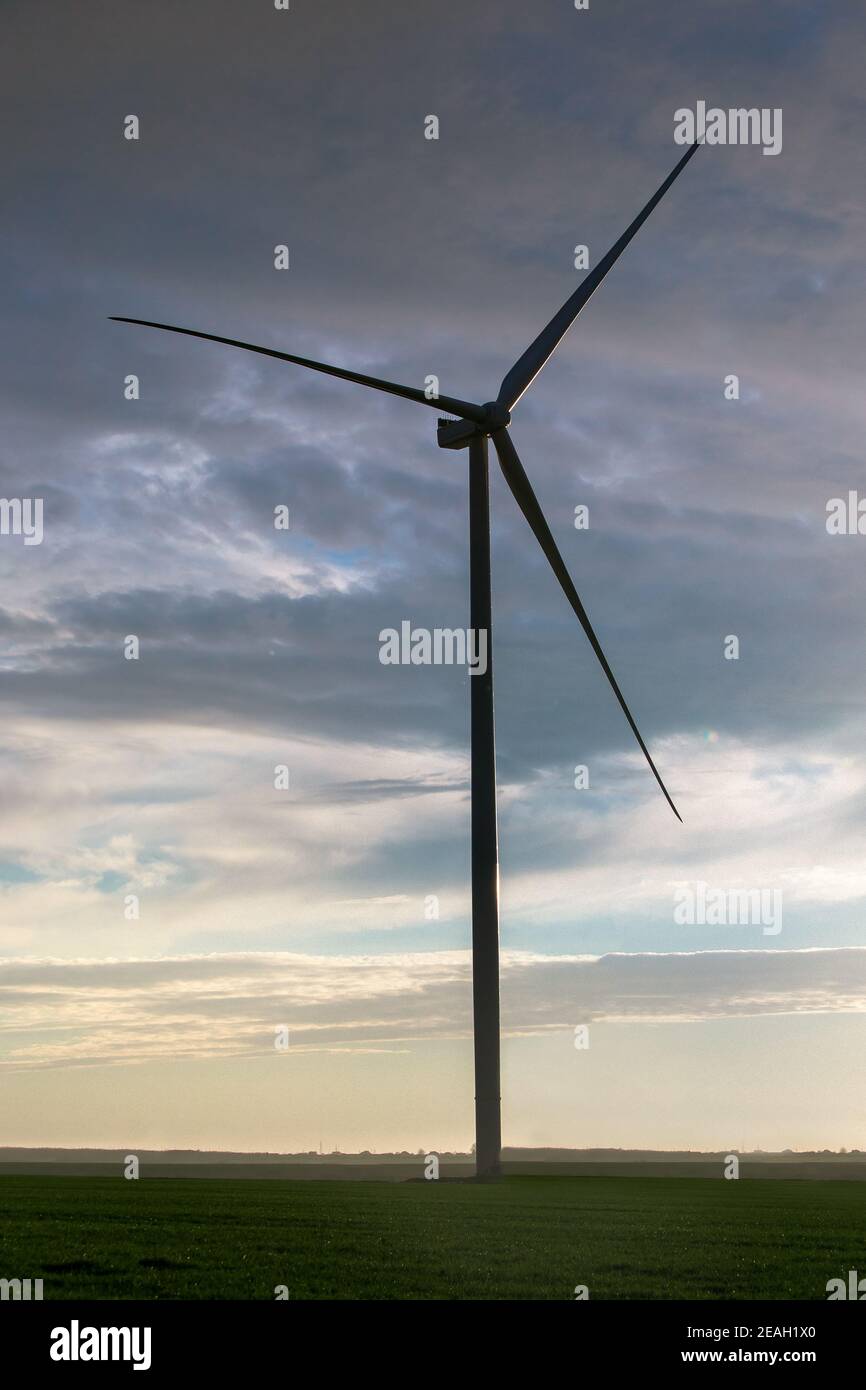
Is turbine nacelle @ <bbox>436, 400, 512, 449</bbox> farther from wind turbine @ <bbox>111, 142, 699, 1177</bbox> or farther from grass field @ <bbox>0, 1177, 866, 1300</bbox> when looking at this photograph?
grass field @ <bbox>0, 1177, 866, 1300</bbox>

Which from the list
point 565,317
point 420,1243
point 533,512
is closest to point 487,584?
point 533,512

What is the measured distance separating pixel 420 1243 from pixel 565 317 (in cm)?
3797

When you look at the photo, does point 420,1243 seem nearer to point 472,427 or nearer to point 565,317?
point 472,427

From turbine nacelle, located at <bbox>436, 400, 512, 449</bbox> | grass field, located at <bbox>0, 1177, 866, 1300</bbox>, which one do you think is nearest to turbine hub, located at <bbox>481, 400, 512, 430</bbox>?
turbine nacelle, located at <bbox>436, 400, 512, 449</bbox>

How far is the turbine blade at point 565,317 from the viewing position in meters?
53.9

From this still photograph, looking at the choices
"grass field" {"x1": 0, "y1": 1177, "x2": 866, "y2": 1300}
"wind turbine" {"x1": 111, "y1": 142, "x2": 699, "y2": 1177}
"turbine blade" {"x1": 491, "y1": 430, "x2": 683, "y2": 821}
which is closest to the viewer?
"grass field" {"x1": 0, "y1": 1177, "x2": 866, "y2": 1300}

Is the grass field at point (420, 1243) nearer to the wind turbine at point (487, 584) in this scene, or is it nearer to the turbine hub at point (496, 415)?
the wind turbine at point (487, 584)

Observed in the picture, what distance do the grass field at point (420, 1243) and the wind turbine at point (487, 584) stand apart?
13.6 feet

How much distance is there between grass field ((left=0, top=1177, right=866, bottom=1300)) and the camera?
23781 mm

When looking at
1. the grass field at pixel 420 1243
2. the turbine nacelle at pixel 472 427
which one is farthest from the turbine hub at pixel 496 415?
the grass field at pixel 420 1243

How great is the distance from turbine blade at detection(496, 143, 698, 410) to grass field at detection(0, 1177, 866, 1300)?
30.1 meters
